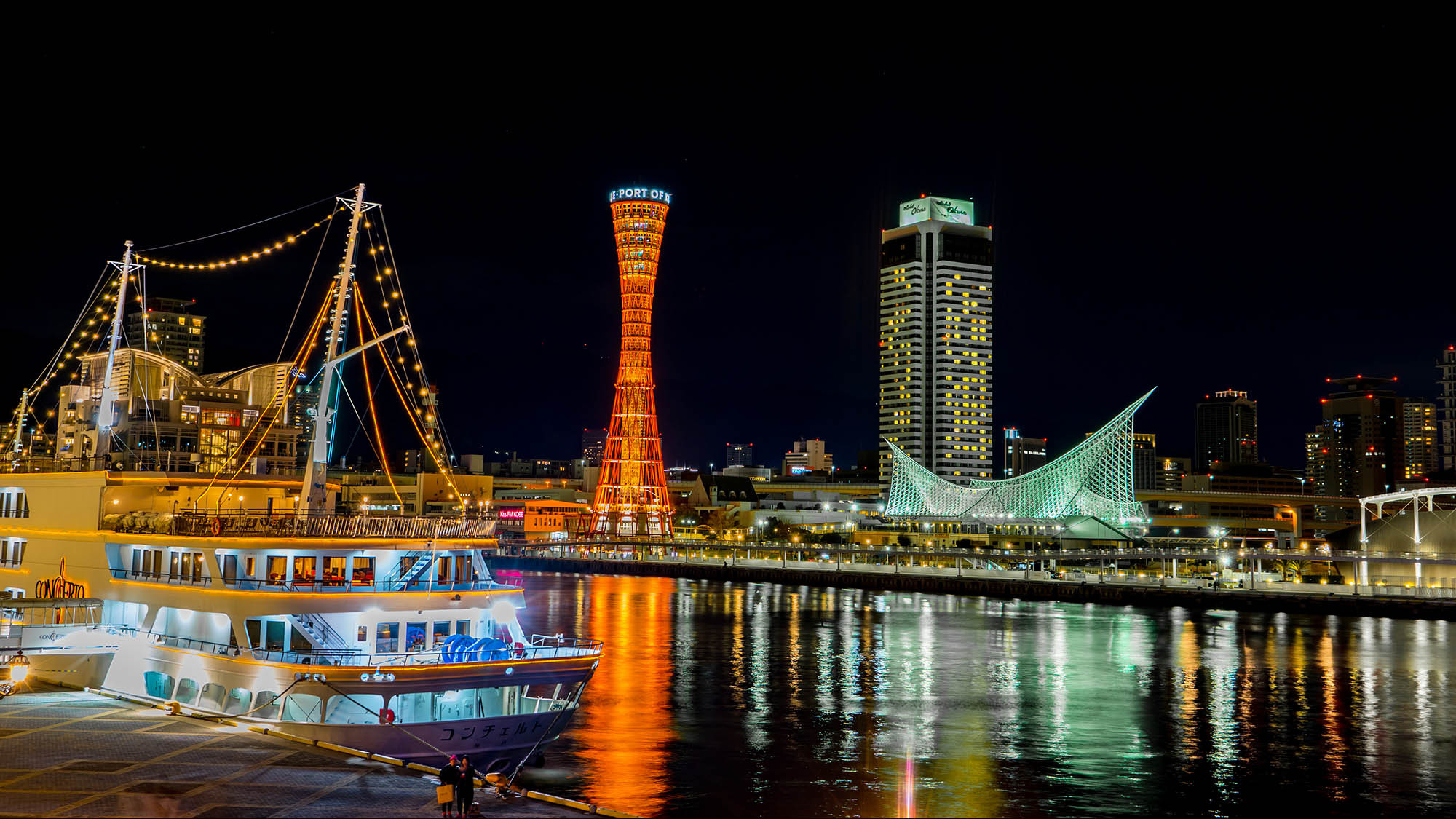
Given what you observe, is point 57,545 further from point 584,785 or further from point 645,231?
point 645,231

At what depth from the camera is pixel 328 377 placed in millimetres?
25875

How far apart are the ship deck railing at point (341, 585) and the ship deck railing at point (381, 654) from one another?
1.22 m

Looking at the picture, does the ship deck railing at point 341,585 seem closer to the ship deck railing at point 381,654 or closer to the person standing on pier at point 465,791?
the ship deck railing at point 381,654

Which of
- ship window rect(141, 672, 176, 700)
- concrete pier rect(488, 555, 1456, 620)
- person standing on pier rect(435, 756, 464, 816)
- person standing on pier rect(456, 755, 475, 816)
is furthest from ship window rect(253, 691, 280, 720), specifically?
concrete pier rect(488, 555, 1456, 620)

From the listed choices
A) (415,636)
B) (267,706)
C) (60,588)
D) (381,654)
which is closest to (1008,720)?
(415,636)

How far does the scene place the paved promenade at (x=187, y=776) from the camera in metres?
18.6

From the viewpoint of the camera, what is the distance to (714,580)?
111062 mm

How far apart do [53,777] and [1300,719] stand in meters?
33.0

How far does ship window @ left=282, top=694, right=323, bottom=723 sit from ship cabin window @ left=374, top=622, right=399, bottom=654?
169 centimetres

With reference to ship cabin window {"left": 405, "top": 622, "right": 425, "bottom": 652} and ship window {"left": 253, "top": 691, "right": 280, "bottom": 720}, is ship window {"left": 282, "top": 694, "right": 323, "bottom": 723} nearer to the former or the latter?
ship window {"left": 253, "top": 691, "right": 280, "bottom": 720}

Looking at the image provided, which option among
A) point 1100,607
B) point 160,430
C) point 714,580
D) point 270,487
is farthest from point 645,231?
point 270,487

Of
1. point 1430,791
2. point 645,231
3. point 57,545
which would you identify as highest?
point 645,231

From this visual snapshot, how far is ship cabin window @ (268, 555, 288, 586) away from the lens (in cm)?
2559

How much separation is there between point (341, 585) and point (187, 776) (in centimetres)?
570
